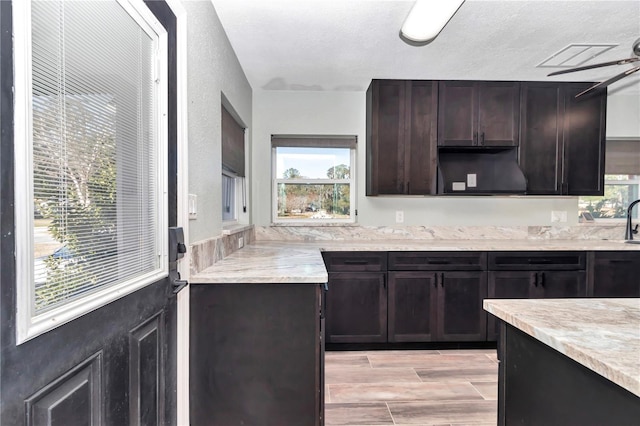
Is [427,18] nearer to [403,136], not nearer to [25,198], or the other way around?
[403,136]

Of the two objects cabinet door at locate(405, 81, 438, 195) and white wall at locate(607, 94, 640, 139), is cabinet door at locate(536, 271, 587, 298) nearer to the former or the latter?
cabinet door at locate(405, 81, 438, 195)

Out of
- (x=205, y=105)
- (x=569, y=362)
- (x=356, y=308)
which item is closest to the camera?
(x=569, y=362)

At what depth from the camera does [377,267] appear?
8.96ft

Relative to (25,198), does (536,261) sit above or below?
below

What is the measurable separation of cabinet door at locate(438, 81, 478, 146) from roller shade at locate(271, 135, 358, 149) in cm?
87

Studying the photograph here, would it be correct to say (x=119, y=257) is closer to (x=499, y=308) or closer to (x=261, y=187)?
(x=499, y=308)

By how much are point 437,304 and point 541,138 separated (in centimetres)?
184

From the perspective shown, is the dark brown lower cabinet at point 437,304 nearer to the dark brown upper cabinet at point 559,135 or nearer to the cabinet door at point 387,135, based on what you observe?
the cabinet door at point 387,135

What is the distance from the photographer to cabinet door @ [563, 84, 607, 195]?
9.65 ft

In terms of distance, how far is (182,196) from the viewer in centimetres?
142

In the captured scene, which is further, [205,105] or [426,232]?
[426,232]

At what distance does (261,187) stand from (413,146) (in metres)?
1.55

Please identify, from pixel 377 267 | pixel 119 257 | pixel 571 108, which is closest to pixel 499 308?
pixel 119 257

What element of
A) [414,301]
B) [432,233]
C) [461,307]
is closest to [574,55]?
[432,233]
